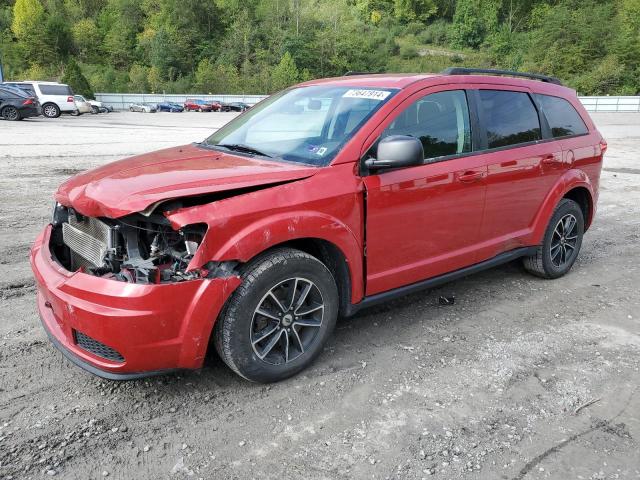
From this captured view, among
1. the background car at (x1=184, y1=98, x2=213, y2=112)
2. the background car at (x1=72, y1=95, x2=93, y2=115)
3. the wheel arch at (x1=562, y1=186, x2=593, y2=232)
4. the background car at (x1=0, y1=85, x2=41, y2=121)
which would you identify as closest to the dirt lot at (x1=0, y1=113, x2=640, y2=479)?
the wheel arch at (x1=562, y1=186, x2=593, y2=232)

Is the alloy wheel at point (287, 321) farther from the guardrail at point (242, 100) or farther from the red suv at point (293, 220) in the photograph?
the guardrail at point (242, 100)

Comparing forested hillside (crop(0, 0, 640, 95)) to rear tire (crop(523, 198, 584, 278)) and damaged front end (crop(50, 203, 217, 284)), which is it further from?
damaged front end (crop(50, 203, 217, 284))

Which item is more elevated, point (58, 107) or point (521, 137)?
point (521, 137)

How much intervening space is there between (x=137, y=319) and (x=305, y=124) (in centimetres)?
190

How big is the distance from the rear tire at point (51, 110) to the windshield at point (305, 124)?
27.8 meters

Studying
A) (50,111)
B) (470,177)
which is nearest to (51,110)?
(50,111)

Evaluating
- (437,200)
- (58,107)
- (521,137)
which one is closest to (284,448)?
(437,200)

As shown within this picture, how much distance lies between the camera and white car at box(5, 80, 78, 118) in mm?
28414

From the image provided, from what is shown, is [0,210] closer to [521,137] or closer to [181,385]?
[181,385]

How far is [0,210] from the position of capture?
7.10 m

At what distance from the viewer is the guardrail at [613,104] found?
49750mm

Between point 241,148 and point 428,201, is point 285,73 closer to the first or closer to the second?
point 241,148

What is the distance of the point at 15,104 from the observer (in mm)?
22656

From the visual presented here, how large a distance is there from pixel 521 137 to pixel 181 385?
10.7ft
